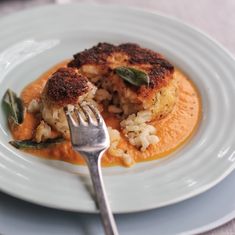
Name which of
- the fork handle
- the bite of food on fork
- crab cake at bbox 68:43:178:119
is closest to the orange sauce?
the bite of food on fork

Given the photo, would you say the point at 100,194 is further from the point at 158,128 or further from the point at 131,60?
the point at 131,60

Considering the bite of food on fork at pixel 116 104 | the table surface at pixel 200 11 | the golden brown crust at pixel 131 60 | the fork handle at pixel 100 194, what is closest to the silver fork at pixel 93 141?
the fork handle at pixel 100 194

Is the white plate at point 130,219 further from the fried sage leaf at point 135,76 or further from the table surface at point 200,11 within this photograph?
the table surface at point 200,11

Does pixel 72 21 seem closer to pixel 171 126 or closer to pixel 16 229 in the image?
pixel 171 126

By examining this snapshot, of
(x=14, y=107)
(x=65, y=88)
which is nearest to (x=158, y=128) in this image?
(x=65, y=88)

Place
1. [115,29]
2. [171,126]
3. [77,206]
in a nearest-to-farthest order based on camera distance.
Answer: [77,206]
[171,126]
[115,29]

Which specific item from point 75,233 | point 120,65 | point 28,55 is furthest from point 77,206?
point 28,55
